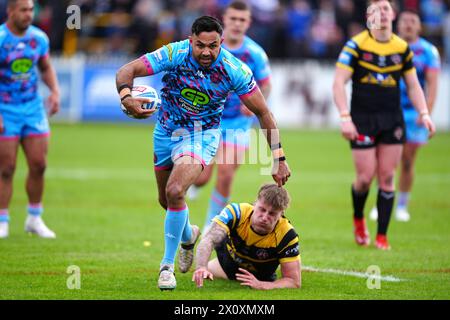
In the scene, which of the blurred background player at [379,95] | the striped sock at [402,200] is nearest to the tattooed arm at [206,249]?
the blurred background player at [379,95]

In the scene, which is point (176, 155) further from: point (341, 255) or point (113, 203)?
point (113, 203)

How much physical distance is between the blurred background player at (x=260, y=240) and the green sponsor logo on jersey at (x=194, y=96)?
3.25 feet

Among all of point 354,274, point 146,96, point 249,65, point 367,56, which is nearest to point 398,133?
point 367,56

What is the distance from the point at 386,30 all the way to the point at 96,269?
14.6ft

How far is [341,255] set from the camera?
1002cm

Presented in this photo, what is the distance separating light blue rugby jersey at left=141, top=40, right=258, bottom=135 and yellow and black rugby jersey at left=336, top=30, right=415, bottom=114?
2.85 m

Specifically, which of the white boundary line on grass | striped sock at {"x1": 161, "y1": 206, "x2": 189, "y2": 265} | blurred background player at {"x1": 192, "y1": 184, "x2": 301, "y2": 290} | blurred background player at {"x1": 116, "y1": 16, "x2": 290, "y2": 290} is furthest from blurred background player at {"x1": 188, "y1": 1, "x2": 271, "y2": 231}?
striped sock at {"x1": 161, "y1": 206, "x2": 189, "y2": 265}

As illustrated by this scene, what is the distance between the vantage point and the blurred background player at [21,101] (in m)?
10.7

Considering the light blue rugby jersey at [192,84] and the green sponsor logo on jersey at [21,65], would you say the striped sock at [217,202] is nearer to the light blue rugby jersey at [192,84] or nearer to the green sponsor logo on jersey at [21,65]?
the green sponsor logo on jersey at [21,65]

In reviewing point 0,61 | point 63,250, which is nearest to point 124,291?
point 63,250

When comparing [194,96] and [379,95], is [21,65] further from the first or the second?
[379,95]

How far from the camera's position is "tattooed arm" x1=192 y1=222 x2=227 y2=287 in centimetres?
738

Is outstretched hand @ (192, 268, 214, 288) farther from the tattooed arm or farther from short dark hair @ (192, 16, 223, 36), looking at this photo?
short dark hair @ (192, 16, 223, 36)

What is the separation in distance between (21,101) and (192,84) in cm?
372
